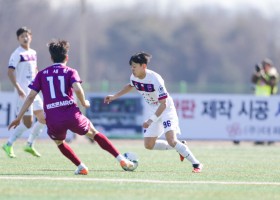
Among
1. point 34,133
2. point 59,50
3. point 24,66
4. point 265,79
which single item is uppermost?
point 59,50

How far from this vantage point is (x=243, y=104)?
25859mm

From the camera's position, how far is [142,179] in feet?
40.5

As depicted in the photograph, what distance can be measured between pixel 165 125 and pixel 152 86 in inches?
25.4

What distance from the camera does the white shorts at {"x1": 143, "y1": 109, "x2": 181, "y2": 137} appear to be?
14.2 metres

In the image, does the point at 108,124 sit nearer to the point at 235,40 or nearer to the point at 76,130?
the point at 76,130

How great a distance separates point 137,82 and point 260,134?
11773mm

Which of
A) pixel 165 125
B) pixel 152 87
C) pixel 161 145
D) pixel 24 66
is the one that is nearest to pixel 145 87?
pixel 152 87

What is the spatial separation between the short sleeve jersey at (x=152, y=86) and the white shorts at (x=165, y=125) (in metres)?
0.21

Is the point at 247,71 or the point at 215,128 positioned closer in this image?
the point at 215,128

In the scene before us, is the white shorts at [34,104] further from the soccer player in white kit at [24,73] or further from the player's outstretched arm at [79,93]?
the player's outstretched arm at [79,93]

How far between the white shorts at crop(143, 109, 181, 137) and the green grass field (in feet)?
1.82

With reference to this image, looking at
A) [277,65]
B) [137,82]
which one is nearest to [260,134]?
[137,82]

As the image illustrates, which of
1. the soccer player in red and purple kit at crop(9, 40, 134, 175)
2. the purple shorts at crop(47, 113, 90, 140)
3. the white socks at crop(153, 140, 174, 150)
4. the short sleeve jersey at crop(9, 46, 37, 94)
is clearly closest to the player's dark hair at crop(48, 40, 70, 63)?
the soccer player in red and purple kit at crop(9, 40, 134, 175)

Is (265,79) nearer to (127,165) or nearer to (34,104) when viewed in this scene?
(34,104)
